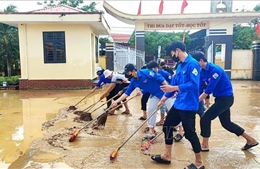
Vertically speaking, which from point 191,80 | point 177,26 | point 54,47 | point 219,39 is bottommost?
point 191,80

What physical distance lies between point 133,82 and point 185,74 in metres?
1.36

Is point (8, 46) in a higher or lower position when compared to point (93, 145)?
higher

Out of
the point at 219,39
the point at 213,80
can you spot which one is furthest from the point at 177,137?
the point at 219,39

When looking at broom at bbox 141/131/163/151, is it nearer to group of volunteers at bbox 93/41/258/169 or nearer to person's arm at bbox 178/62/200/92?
group of volunteers at bbox 93/41/258/169

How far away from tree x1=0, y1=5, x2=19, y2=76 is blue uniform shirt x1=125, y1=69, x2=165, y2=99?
1225 cm

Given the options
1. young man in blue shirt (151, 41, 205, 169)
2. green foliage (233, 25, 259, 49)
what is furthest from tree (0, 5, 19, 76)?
green foliage (233, 25, 259, 49)

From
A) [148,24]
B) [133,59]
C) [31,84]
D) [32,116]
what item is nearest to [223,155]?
[32,116]

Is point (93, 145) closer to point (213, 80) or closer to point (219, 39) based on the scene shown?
point (213, 80)

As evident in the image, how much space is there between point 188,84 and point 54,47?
30.9 ft

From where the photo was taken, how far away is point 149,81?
4176 mm

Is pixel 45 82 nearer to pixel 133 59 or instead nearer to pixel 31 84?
pixel 31 84

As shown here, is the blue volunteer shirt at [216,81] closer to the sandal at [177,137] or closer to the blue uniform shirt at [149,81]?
the blue uniform shirt at [149,81]

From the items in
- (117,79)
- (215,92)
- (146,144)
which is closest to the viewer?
(215,92)

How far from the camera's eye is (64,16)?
34.6 feet
